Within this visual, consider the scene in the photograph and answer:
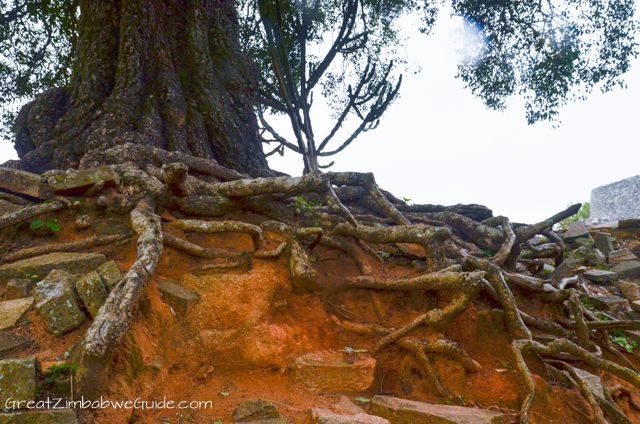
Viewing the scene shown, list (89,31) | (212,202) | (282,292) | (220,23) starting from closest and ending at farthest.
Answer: (282,292) < (212,202) < (89,31) < (220,23)

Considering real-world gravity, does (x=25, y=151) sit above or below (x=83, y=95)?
below

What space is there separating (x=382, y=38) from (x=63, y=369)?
13.2 m

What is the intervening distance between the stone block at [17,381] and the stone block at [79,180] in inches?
98.4

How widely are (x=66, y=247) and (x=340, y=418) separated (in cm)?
341

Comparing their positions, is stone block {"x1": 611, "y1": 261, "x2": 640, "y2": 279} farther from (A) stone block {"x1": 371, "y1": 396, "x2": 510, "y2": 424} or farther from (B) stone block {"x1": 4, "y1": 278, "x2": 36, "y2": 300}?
(B) stone block {"x1": 4, "y1": 278, "x2": 36, "y2": 300}

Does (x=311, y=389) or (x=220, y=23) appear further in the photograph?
(x=220, y=23)

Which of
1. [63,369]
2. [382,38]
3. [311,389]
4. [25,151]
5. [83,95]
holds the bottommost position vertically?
[311,389]

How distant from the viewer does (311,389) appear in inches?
141

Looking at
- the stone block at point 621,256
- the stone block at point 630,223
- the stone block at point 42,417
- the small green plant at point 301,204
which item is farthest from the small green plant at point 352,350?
the stone block at point 630,223

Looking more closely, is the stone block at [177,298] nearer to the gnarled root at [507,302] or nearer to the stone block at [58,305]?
the stone block at [58,305]

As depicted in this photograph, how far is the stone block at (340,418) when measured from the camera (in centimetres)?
292

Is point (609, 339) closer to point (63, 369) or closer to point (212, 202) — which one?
point (212, 202)

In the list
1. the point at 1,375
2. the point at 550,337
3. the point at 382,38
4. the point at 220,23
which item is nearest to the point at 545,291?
the point at 550,337

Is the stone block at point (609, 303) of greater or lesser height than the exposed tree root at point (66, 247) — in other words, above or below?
below
